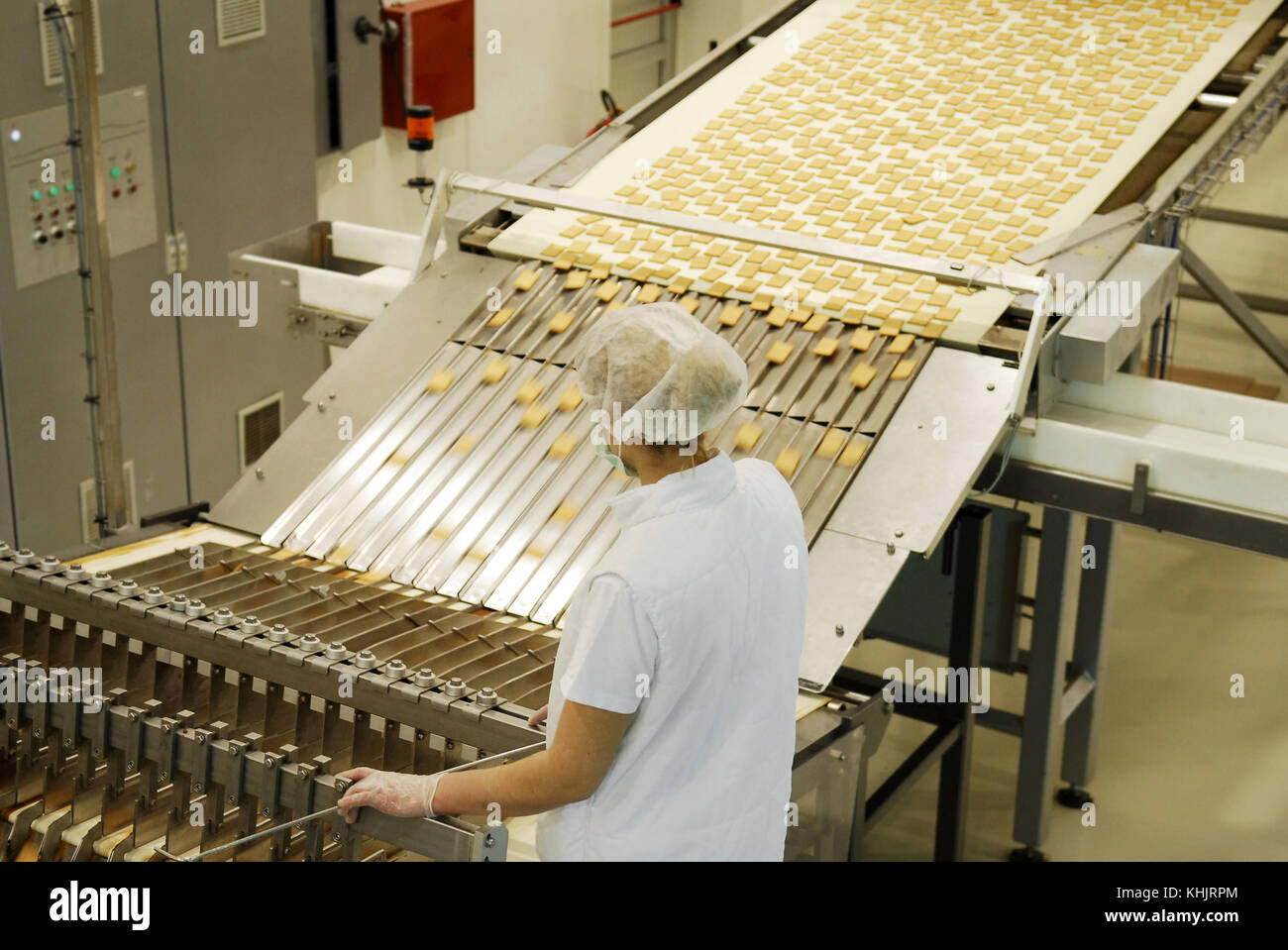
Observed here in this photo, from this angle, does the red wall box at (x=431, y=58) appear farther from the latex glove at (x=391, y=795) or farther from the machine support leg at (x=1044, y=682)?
the latex glove at (x=391, y=795)

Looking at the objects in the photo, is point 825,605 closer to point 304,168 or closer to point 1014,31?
point 1014,31

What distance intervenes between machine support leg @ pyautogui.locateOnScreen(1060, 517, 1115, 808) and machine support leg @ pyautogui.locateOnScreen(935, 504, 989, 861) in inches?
17.7

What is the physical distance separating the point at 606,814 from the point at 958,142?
2634mm

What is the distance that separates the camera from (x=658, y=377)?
1.84 metres

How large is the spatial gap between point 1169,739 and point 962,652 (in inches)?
49.6

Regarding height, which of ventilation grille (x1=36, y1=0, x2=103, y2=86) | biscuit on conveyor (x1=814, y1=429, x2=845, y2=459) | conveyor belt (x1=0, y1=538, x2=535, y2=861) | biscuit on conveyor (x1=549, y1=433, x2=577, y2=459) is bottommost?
conveyor belt (x1=0, y1=538, x2=535, y2=861)

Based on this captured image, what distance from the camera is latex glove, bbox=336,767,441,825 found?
1970 mm

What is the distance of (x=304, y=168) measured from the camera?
17.4 feet

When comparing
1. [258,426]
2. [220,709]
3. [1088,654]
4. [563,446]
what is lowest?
[1088,654]

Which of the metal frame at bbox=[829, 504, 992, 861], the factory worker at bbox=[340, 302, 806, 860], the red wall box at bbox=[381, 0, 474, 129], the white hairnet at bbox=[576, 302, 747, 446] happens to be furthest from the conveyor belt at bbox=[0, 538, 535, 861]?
the red wall box at bbox=[381, 0, 474, 129]

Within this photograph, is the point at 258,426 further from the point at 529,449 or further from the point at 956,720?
the point at 956,720

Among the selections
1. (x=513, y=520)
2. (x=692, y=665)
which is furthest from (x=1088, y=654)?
(x=692, y=665)

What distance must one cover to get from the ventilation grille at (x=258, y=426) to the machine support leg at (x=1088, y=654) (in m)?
2.78

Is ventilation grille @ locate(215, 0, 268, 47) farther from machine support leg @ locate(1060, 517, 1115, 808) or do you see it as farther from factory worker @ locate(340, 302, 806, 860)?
factory worker @ locate(340, 302, 806, 860)
